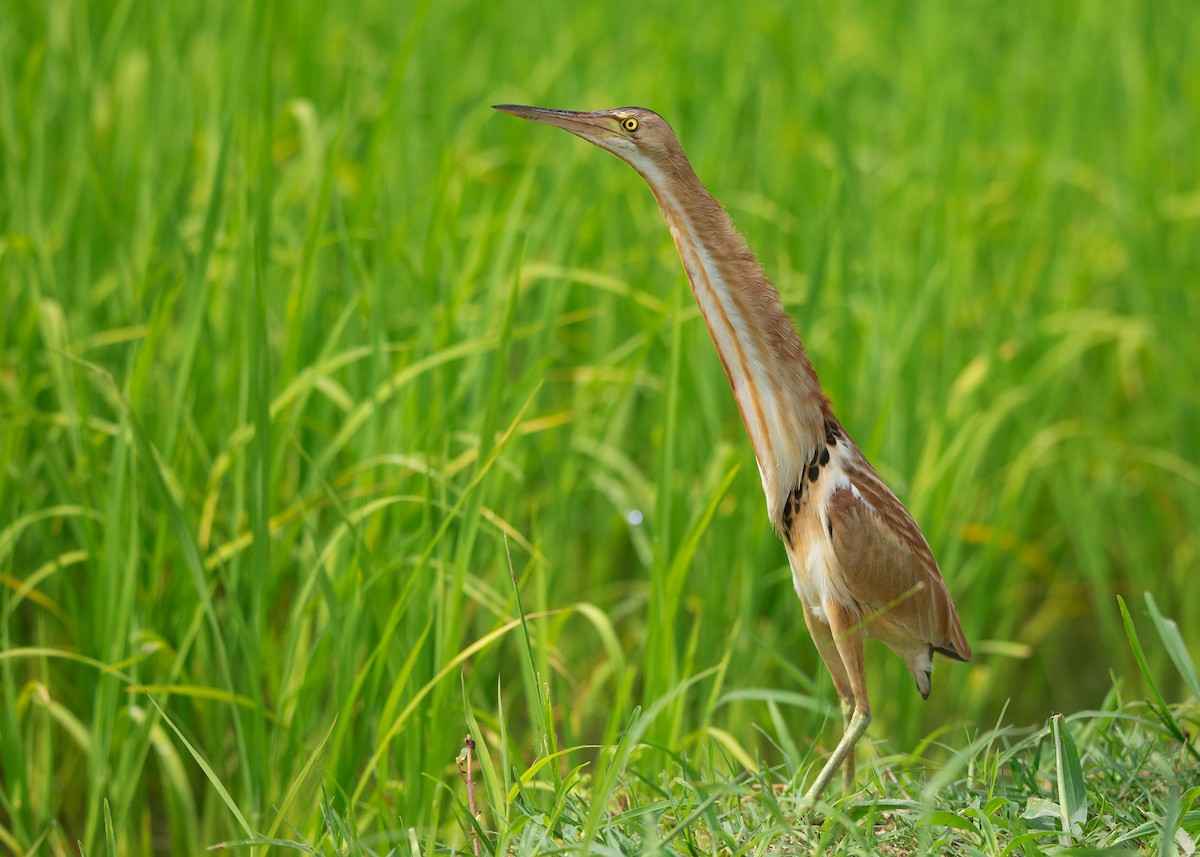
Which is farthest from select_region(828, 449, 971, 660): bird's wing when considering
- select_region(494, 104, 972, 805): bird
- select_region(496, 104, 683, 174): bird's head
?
select_region(496, 104, 683, 174): bird's head

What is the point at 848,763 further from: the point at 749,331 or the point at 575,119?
the point at 575,119

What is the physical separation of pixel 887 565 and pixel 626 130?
65 cm

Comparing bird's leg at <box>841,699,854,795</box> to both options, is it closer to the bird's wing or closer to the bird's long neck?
the bird's wing

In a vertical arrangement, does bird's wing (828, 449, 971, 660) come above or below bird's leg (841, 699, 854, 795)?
above

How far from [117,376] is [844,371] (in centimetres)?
161

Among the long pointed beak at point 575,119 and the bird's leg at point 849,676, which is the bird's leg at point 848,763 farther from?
the long pointed beak at point 575,119

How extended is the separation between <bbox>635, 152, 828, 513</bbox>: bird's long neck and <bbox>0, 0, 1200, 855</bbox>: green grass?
14.5 inches

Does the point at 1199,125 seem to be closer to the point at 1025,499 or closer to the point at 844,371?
the point at 1025,499

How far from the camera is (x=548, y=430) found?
2.96m

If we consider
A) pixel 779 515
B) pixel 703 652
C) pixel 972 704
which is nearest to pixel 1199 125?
pixel 972 704

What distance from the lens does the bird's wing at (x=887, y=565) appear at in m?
1.60

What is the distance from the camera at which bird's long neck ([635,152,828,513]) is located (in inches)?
60.2

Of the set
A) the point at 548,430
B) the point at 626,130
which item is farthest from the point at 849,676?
the point at 548,430

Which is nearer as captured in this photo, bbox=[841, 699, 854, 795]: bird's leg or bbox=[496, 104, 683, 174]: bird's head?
bbox=[496, 104, 683, 174]: bird's head
